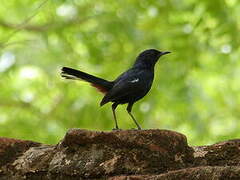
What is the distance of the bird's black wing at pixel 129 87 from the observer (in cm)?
575

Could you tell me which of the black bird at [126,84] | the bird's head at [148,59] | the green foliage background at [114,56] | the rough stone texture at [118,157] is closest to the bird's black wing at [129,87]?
the black bird at [126,84]

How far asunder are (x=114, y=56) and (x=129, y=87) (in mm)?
3294

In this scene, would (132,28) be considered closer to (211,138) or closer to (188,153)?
(211,138)

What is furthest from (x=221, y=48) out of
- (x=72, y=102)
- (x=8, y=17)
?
(x=8, y=17)

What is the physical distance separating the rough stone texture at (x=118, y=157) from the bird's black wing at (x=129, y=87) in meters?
1.93

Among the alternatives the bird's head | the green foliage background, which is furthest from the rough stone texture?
the green foliage background

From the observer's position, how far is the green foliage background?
8.08m

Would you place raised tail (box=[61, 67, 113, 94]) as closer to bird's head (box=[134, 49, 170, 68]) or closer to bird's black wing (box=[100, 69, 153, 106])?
bird's black wing (box=[100, 69, 153, 106])

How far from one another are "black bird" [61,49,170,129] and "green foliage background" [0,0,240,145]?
1.57 metres

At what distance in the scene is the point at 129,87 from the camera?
5.82 meters

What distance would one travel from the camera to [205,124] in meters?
9.70

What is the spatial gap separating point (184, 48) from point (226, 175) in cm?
536

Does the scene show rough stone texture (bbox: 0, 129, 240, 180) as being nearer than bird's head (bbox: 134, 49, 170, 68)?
Yes

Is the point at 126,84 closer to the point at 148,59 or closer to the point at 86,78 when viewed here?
the point at 86,78
